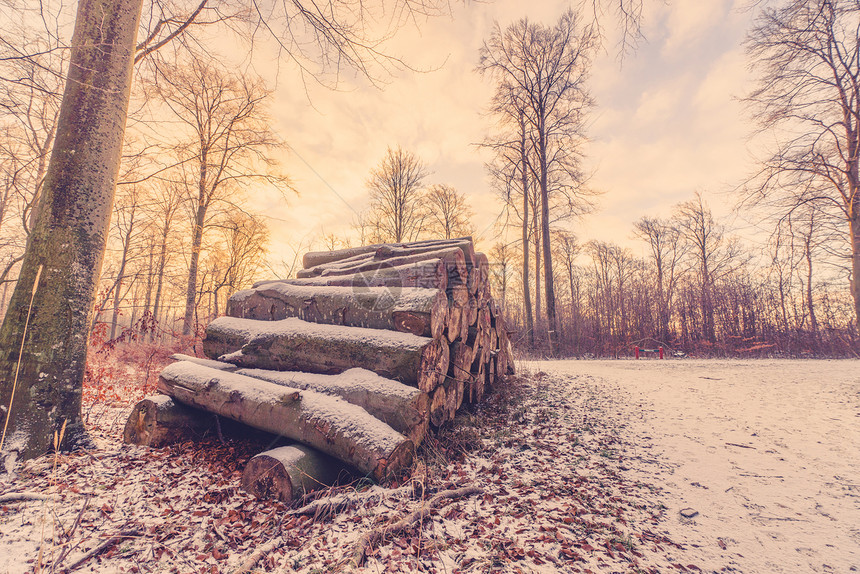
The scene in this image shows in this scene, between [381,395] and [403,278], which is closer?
Result: [381,395]

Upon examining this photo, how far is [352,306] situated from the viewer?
3.83 meters

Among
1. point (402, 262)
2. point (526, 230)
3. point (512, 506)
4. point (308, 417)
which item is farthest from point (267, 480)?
point (526, 230)

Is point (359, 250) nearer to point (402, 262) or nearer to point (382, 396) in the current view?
point (402, 262)

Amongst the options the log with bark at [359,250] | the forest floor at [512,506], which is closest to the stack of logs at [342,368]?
the forest floor at [512,506]

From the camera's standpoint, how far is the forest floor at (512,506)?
1844 mm

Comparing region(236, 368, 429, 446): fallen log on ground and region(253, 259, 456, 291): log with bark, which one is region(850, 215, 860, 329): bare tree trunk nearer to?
region(253, 259, 456, 291): log with bark

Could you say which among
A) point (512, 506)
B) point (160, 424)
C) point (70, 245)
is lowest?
point (512, 506)

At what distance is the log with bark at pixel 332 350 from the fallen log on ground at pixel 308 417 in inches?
19.2

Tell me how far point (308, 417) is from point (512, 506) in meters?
1.78

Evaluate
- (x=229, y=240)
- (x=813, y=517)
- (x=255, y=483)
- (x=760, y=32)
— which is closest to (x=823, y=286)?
(x=760, y=32)

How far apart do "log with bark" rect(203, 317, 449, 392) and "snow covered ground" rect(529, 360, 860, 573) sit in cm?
214

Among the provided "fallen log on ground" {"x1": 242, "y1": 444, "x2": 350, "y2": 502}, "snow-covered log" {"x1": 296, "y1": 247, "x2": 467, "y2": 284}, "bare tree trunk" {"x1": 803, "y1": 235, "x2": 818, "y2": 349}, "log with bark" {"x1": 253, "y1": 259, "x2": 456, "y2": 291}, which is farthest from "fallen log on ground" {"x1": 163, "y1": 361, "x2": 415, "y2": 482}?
"bare tree trunk" {"x1": 803, "y1": 235, "x2": 818, "y2": 349}

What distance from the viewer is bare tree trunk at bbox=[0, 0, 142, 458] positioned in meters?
2.81

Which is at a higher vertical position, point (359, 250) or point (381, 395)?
point (359, 250)
